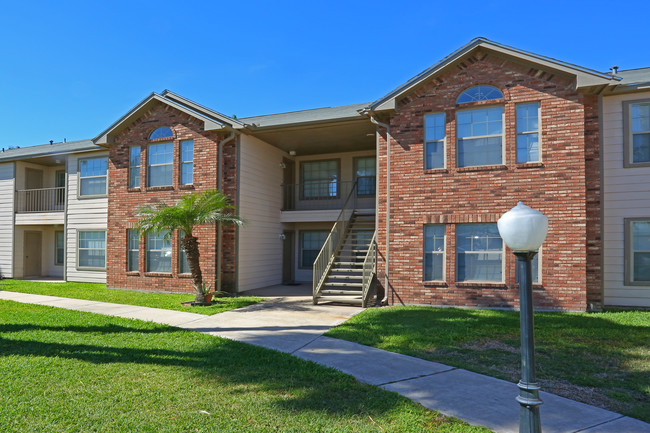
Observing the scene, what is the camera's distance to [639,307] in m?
10.4

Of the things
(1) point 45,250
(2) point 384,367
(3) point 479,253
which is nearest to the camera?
(2) point 384,367

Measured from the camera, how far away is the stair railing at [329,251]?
1168 cm

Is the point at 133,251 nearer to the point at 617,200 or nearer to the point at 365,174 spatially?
the point at 365,174

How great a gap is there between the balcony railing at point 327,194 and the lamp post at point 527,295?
12.4 meters

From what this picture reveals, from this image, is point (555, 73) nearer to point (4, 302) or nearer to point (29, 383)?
point (29, 383)

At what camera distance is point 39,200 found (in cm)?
1923

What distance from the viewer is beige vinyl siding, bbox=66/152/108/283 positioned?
1658 cm

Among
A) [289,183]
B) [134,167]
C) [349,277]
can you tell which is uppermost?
[134,167]

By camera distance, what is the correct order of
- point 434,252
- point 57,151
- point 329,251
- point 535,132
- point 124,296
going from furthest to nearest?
point 57,151 < point 124,296 < point 329,251 < point 434,252 < point 535,132

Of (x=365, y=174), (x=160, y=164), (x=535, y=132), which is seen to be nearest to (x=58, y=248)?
(x=160, y=164)

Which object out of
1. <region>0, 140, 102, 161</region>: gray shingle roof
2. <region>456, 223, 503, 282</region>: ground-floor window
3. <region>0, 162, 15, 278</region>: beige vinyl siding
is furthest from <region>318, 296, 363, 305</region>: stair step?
<region>0, 162, 15, 278</region>: beige vinyl siding

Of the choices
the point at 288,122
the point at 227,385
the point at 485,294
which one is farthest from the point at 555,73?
the point at 227,385

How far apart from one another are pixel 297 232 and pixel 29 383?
1223 centimetres

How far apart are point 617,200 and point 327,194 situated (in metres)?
9.55
